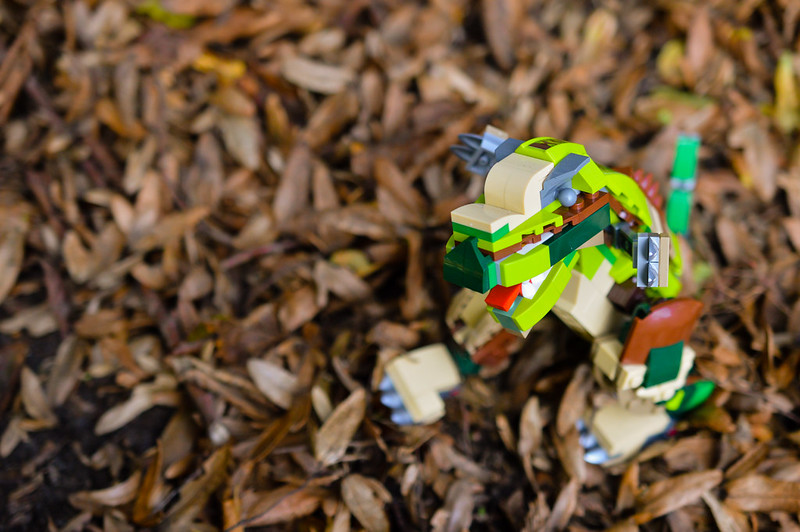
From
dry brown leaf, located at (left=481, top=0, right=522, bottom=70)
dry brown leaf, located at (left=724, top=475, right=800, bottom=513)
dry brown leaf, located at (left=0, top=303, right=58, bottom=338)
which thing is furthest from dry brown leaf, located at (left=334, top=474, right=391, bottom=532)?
dry brown leaf, located at (left=481, top=0, right=522, bottom=70)

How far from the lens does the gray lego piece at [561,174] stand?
35.5 inches

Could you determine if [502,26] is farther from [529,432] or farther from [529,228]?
[529,432]

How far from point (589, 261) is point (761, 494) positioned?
1.99ft

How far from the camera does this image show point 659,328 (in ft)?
3.45

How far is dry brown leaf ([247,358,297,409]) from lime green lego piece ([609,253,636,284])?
73 cm

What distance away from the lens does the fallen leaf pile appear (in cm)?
119

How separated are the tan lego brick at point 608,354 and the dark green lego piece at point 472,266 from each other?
36 cm

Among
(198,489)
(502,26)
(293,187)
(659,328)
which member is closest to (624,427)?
(659,328)

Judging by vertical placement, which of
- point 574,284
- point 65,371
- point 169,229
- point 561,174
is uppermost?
point 561,174

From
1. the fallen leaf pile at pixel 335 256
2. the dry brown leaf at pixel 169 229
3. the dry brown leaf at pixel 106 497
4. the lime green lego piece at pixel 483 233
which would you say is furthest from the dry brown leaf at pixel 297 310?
the lime green lego piece at pixel 483 233

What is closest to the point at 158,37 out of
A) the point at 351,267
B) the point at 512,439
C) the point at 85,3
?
the point at 85,3

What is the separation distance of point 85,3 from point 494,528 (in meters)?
1.80

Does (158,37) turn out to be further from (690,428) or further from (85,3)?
(690,428)

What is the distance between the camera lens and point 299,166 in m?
1.55
